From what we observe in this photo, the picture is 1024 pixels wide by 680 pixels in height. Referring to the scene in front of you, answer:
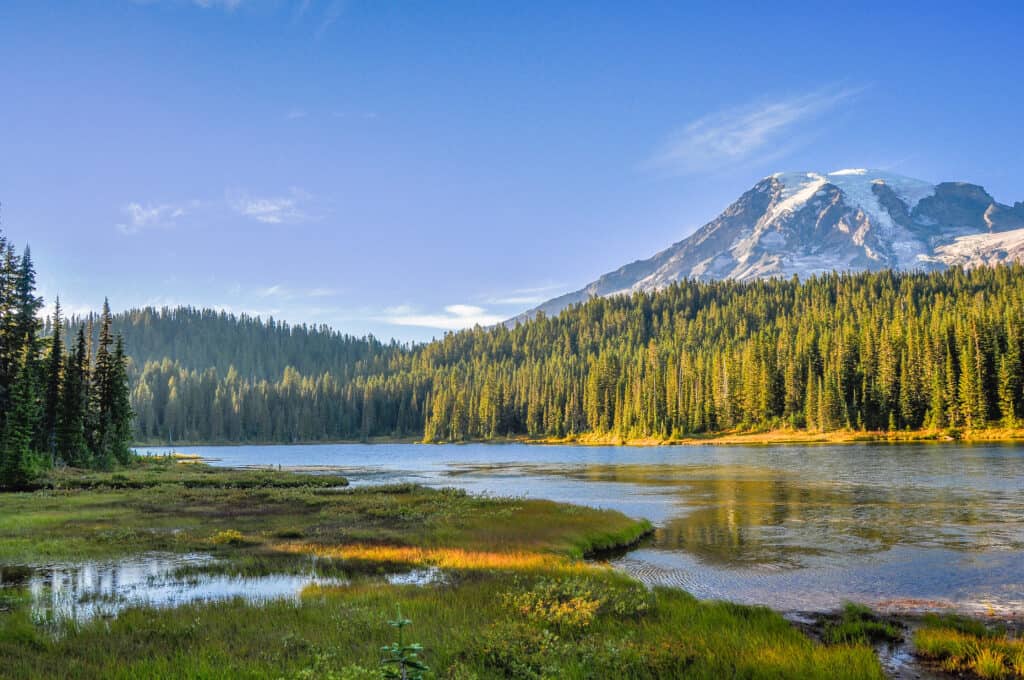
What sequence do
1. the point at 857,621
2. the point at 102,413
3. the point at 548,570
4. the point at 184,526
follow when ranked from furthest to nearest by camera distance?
1. the point at 102,413
2. the point at 184,526
3. the point at 548,570
4. the point at 857,621

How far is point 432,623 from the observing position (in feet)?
55.9

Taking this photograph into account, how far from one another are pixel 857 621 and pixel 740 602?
3780 mm

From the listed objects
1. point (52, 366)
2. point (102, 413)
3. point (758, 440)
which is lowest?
point (758, 440)

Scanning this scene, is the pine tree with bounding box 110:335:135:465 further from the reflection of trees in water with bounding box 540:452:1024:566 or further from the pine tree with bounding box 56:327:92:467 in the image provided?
the reflection of trees in water with bounding box 540:452:1024:566

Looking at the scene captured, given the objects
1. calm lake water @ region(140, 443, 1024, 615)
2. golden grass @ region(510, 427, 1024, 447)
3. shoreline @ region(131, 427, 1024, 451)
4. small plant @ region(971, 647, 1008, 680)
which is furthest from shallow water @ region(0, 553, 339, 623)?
golden grass @ region(510, 427, 1024, 447)

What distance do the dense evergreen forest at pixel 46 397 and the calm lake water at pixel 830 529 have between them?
116 feet

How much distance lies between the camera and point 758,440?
14338 cm

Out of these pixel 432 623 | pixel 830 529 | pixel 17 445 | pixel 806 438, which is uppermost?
pixel 17 445

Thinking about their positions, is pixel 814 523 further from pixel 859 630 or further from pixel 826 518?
pixel 859 630

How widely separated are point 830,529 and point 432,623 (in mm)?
26143

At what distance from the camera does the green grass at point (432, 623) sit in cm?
1366

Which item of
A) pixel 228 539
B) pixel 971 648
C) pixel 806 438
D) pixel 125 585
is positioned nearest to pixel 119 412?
pixel 228 539

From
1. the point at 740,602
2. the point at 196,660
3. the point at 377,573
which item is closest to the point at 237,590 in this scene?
the point at 377,573

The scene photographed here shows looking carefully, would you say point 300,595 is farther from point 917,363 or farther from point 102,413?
point 917,363
